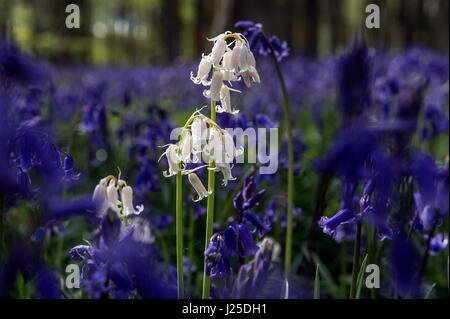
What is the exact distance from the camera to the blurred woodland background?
1109 cm

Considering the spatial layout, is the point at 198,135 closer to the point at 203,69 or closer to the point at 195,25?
the point at 203,69

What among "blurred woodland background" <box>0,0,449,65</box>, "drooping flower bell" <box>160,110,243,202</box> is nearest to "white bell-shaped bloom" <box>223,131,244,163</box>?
"drooping flower bell" <box>160,110,243,202</box>

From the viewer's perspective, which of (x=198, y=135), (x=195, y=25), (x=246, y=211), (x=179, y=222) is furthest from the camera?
(x=195, y=25)

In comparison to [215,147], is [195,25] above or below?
above

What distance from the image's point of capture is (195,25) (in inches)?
711

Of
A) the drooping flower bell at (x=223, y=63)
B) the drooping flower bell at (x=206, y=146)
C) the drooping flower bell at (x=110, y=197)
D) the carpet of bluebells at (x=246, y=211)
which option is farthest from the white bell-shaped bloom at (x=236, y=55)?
the drooping flower bell at (x=110, y=197)

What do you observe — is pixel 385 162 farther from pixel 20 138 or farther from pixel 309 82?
pixel 309 82

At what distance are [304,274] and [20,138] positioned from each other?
1.51 meters

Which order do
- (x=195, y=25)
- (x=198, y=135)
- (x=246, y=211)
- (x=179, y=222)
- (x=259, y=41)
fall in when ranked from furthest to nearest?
(x=195, y=25) → (x=259, y=41) → (x=246, y=211) → (x=179, y=222) → (x=198, y=135)

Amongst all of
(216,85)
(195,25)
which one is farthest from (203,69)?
(195,25)

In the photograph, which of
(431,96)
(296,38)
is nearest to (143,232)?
(431,96)

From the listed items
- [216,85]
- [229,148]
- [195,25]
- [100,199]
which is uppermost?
[195,25]

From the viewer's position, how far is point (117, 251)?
144 cm
